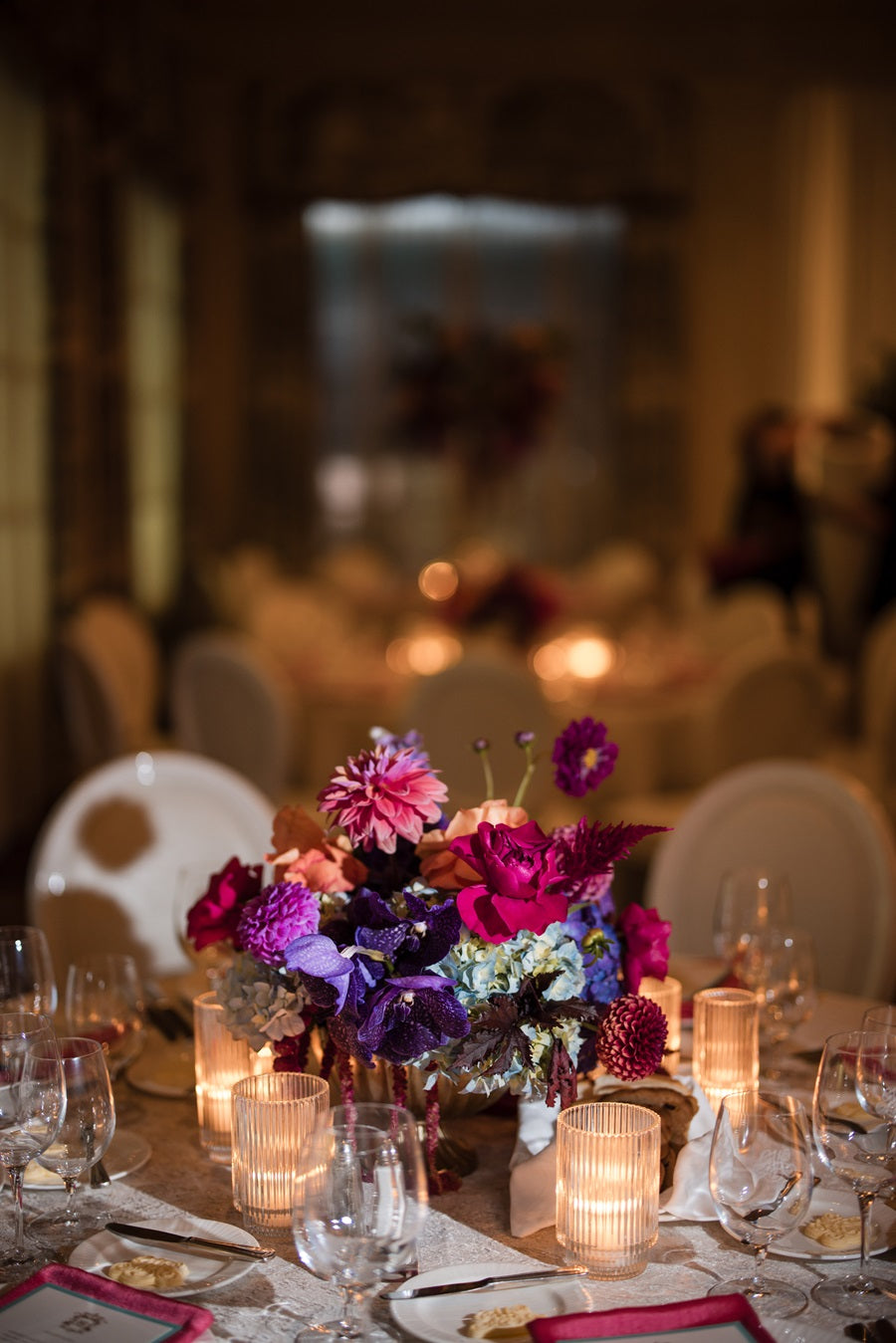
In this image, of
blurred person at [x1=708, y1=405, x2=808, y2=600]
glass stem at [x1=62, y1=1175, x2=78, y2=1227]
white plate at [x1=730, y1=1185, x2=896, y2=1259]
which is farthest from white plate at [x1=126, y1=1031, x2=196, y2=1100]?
blurred person at [x1=708, y1=405, x2=808, y2=600]

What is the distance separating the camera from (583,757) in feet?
4.67

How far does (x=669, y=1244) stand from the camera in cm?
131

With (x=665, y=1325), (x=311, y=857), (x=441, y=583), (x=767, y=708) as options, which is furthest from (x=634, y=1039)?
(x=441, y=583)

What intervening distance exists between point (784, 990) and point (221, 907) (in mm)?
695

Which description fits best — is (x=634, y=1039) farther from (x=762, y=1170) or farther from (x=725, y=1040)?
(x=725, y=1040)

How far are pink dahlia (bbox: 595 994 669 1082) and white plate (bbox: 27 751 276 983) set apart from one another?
1.10 m

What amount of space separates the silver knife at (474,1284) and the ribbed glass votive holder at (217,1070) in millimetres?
327

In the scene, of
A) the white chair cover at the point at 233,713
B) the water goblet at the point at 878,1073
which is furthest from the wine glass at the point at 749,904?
the white chair cover at the point at 233,713

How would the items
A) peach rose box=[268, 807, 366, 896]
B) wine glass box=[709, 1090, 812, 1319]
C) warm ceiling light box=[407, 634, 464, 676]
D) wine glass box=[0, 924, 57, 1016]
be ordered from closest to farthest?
wine glass box=[709, 1090, 812, 1319], peach rose box=[268, 807, 366, 896], wine glass box=[0, 924, 57, 1016], warm ceiling light box=[407, 634, 464, 676]

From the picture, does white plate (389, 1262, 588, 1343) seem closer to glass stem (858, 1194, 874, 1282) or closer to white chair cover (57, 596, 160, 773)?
glass stem (858, 1194, 874, 1282)

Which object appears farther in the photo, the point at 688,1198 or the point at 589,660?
the point at 589,660

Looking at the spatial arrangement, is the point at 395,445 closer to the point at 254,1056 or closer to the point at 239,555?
the point at 239,555

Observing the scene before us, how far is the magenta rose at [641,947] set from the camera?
4.64ft

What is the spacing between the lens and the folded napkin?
1.32m
